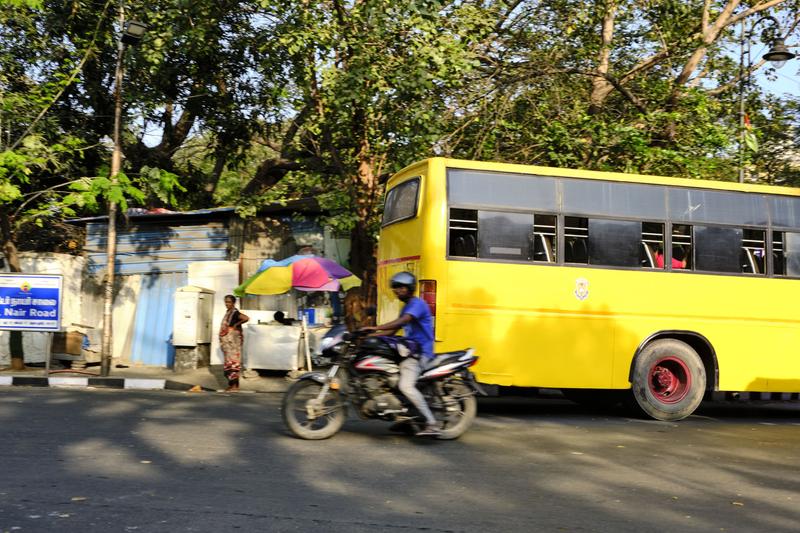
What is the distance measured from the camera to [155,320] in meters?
18.2

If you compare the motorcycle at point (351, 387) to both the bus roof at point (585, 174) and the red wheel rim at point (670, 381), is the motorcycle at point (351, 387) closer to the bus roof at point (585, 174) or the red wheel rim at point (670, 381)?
the bus roof at point (585, 174)

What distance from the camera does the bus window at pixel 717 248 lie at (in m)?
10.7

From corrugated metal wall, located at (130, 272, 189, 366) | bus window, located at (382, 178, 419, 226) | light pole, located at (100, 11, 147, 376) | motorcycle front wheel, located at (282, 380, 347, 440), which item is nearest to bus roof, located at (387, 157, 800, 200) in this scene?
bus window, located at (382, 178, 419, 226)

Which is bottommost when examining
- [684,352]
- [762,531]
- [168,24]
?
[762,531]

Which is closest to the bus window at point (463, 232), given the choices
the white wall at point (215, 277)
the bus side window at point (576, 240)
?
the bus side window at point (576, 240)

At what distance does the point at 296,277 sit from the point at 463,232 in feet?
19.3

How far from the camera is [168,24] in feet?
48.1

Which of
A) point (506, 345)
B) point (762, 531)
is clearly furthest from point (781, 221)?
point (762, 531)

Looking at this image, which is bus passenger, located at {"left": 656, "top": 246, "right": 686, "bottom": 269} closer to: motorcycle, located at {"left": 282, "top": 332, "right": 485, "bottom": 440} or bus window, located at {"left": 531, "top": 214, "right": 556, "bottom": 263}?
bus window, located at {"left": 531, "top": 214, "right": 556, "bottom": 263}

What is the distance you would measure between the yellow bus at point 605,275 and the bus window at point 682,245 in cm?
1

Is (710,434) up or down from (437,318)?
down

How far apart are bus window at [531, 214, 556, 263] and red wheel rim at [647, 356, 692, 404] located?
2036mm

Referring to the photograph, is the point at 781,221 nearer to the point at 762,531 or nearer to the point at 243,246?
the point at 762,531

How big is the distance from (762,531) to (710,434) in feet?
14.8
